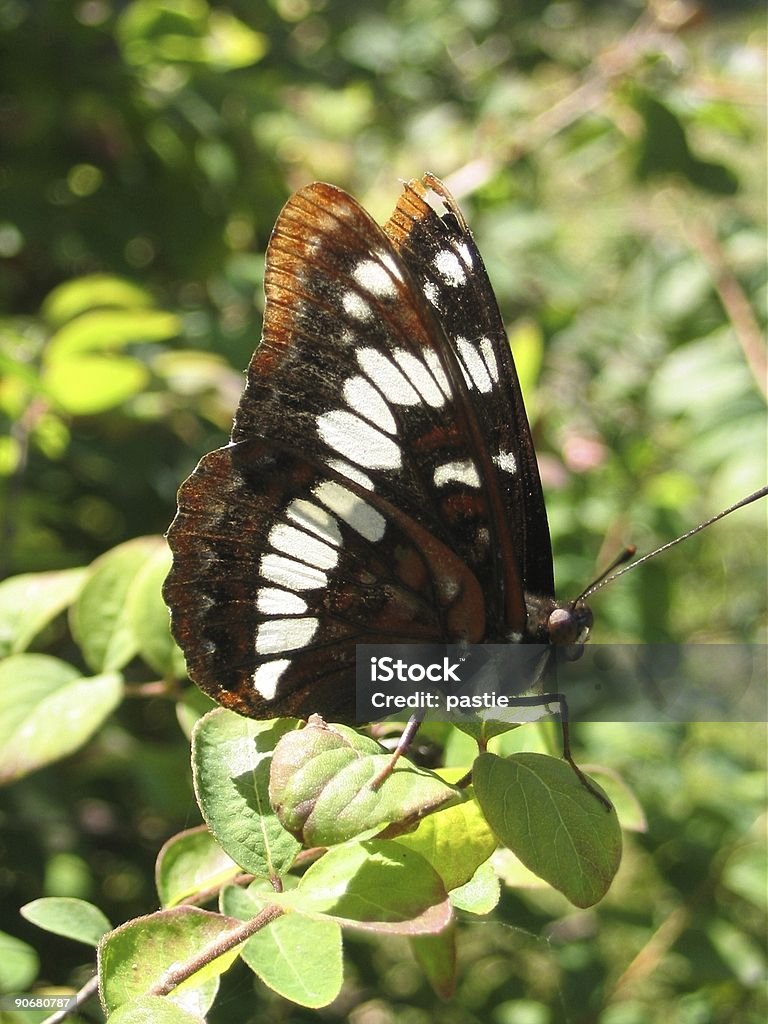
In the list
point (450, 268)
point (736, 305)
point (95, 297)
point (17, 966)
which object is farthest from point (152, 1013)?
point (736, 305)

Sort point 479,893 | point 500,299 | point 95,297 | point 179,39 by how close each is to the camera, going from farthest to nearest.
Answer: point 500,299
point 179,39
point 95,297
point 479,893

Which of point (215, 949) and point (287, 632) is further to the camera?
point (287, 632)

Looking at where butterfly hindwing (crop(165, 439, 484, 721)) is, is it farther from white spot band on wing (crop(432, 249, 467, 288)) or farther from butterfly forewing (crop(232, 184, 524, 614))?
white spot band on wing (crop(432, 249, 467, 288))

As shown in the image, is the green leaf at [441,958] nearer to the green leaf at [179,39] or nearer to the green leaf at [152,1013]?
the green leaf at [152,1013]

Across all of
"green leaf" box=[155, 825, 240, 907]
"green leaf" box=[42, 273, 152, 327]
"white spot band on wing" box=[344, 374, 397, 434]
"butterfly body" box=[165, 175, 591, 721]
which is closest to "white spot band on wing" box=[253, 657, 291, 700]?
"butterfly body" box=[165, 175, 591, 721]

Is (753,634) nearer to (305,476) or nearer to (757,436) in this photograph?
(757,436)

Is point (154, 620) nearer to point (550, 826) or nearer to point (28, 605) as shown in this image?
point (28, 605)
